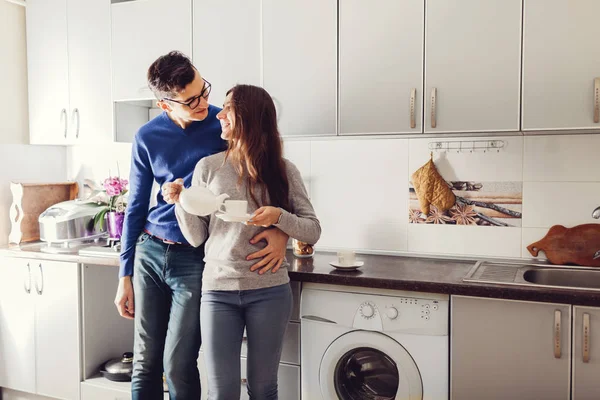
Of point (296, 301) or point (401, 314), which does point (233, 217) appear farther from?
point (401, 314)

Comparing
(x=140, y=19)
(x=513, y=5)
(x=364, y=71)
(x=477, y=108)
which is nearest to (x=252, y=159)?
(x=364, y=71)

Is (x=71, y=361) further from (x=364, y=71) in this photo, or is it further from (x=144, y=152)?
(x=364, y=71)

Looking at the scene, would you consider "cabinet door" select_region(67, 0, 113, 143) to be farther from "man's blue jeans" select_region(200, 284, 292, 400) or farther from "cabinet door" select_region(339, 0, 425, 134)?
Result: "man's blue jeans" select_region(200, 284, 292, 400)

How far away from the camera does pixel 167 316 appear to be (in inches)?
80.6

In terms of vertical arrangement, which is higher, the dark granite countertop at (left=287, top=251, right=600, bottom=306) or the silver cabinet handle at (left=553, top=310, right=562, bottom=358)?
the dark granite countertop at (left=287, top=251, right=600, bottom=306)

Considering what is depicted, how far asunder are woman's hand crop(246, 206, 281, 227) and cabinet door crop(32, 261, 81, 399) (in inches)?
53.9

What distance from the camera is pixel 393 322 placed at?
203 centimetres

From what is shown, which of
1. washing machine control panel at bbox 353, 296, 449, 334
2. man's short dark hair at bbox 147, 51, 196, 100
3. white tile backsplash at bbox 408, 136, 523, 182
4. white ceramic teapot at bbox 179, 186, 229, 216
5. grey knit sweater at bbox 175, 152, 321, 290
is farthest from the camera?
white tile backsplash at bbox 408, 136, 523, 182

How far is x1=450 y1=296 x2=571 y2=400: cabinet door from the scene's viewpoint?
1.82 metres

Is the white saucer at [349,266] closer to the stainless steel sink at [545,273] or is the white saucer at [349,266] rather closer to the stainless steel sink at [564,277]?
the stainless steel sink at [545,273]

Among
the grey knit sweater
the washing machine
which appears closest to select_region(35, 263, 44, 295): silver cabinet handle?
the grey knit sweater

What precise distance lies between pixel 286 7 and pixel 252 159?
39.3 inches

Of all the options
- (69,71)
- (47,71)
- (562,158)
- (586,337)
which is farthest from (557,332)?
(47,71)

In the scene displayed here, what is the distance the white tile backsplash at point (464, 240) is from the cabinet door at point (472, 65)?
0.54 meters
